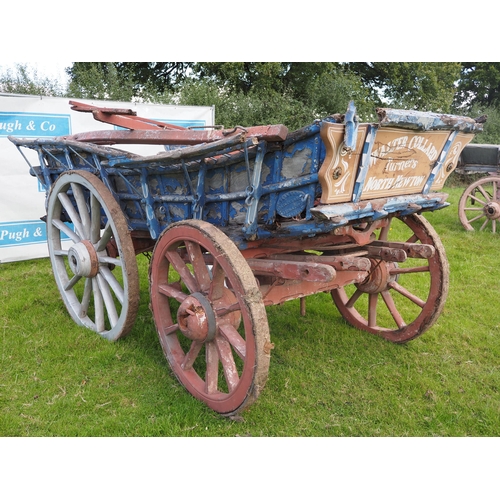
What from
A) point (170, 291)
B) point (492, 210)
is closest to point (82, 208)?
point (170, 291)

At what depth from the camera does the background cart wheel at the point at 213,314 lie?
235 cm

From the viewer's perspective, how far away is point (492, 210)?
24.8ft

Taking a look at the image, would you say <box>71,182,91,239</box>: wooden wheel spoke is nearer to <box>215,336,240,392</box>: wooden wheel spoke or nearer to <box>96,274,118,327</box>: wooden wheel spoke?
<box>96,274,118,327</box>: wooden wheel spoke

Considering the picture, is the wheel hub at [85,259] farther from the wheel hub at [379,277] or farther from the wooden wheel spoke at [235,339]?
the wheel hub at [379,277]

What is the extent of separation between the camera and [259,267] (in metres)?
2.79

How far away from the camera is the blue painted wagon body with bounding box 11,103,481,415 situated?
7.56 ft

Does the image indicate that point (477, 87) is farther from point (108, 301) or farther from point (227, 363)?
point (227, 363)

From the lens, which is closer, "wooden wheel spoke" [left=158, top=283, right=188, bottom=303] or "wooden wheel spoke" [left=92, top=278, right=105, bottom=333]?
"wooden wheel spoke" [left=158, top=283, right=188, bottom=303]

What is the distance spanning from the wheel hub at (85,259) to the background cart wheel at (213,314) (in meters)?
0.80

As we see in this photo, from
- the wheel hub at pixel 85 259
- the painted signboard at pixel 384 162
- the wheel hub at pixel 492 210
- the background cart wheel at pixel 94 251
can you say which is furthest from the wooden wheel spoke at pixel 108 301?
the wheel hub at pixel 492 210

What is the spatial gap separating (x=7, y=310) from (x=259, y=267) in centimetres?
288

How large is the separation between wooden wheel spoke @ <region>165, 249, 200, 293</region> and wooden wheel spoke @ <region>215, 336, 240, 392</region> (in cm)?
35

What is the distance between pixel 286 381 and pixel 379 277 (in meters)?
1.12

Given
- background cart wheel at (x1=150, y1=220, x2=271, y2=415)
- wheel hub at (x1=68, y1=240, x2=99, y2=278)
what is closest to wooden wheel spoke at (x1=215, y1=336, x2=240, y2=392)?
background cart wheel at (x1=150, y1=220, x2=271, y2=415)
